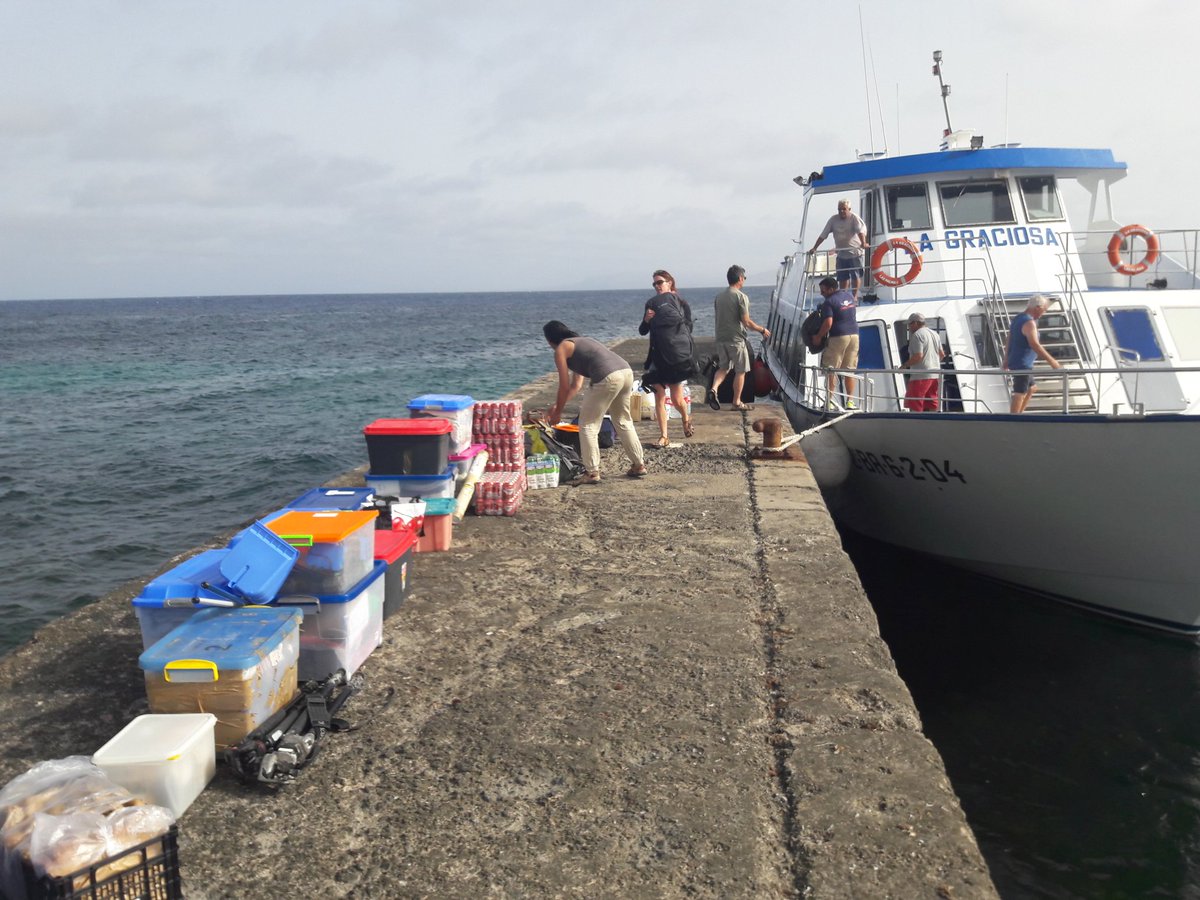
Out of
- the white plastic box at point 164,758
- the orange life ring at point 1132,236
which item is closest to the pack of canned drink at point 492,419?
the white plastic box at point 164,758

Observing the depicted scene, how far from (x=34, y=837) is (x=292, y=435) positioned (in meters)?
19.9

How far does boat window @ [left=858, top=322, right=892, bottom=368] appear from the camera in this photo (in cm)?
1055

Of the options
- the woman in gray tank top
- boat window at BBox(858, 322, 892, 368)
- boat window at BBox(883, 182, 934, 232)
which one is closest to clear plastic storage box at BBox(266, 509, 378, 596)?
the woman in gray tank top

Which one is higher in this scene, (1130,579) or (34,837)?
(34,837)

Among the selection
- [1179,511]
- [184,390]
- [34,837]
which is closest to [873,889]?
[34,837]

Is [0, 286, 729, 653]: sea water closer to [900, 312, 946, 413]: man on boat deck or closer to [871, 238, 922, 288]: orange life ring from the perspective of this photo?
[900, 312, 946, 413]: man on boat deck

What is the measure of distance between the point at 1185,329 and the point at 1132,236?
1780mm

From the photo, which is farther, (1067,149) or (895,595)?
(1067,149)

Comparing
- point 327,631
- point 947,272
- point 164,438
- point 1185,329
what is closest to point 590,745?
point 327,631

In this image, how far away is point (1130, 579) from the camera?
8.30 meters

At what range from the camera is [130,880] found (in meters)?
2.92

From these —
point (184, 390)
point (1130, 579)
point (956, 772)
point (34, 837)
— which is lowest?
point (956, 772)

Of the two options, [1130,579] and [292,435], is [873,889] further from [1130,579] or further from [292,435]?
[292,435]

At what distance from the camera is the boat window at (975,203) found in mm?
11562
